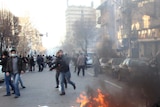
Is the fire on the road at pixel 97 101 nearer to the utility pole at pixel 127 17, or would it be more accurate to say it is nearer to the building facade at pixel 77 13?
the building facade at pixel 77 13

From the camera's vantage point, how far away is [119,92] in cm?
756

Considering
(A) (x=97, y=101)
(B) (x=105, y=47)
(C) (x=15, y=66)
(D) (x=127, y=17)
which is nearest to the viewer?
(A) (x=97, y=101)

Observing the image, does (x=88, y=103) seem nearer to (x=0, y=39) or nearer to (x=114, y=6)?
(x=114, y=6)

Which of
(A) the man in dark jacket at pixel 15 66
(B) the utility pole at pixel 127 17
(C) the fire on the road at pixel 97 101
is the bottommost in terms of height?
(C) the fire on the road at pixel 97 101

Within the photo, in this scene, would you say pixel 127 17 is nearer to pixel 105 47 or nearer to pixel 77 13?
pixel 105 47

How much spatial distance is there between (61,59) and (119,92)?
4318 mm

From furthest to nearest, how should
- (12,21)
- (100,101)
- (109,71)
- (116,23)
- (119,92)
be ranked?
(12,21), (109,71), (116,23), (119,92), (100,101)

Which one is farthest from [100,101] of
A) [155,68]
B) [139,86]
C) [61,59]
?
[61,59]

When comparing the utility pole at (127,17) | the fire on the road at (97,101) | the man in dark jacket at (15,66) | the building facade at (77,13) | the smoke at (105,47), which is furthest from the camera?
the smoke at (105,47)

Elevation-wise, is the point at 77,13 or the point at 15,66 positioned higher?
the point at 77,13

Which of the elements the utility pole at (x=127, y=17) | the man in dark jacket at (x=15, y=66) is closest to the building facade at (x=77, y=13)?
the utility pole at (x=127, y=17)

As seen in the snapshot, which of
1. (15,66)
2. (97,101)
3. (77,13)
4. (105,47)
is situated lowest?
(97,101)

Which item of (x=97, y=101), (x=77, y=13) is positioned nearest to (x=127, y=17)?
(x=77, y=13)

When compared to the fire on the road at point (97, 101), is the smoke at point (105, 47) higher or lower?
higher
